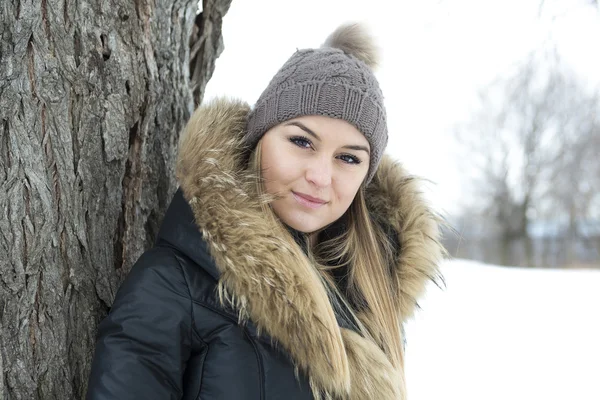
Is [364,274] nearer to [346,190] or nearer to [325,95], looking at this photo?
[346,190]

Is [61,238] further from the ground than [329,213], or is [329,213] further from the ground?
[329,213]

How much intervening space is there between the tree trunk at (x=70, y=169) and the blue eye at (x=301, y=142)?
1.89ft

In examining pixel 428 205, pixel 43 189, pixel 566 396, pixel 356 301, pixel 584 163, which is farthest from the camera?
pixel 584 163

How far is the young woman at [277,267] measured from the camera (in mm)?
1628

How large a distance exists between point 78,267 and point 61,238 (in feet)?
0.37

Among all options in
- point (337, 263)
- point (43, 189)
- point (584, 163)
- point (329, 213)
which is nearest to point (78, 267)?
point (43, 189)

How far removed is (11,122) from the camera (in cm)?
165

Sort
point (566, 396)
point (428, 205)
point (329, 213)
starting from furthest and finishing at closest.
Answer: point (566, 396)
point (428, 205)
point (329, 213)

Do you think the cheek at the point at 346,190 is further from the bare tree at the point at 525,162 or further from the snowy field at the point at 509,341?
the bare tree at the point at 525,162

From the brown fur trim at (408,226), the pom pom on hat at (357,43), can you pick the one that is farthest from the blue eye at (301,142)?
the brown fur trim at (408,226)

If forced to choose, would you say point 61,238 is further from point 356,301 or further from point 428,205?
point 428,205

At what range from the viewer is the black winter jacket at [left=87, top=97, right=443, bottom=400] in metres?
1.58

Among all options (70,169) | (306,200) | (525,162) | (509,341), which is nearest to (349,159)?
(306,200)

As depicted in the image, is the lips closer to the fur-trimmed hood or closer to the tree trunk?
the fur-trimmed hood
